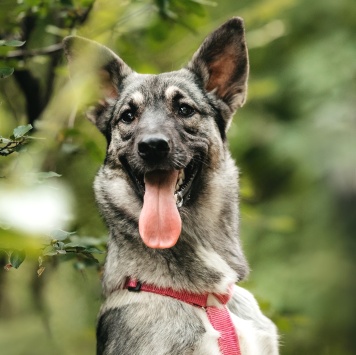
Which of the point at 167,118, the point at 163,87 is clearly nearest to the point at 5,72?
the point at 167,118

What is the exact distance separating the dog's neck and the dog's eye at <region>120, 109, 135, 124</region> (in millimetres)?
258

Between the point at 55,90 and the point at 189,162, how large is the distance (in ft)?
4.84

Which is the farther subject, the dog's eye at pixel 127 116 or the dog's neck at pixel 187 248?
the dog's eye at pixel 127 116

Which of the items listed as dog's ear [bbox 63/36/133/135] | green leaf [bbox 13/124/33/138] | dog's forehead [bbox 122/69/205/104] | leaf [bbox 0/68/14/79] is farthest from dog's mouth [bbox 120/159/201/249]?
leaf [bbox 0/68/14/79]

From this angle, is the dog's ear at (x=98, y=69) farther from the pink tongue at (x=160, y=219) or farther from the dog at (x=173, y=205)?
the pink tongue at (x=160, y=219)

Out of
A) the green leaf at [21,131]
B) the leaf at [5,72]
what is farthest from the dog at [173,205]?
the leaf at [5,72]

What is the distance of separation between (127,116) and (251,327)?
1.14 meters

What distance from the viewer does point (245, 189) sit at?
3.72 metres

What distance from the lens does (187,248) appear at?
9.70 ft

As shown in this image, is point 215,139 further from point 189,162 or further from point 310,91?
point 310,91

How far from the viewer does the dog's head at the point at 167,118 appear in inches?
110

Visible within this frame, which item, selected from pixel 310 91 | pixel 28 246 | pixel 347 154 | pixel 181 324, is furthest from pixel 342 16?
pixel 28 246

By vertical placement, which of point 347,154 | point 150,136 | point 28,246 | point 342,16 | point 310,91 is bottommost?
point 347,154

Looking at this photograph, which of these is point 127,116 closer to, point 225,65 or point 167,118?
point 167,118
